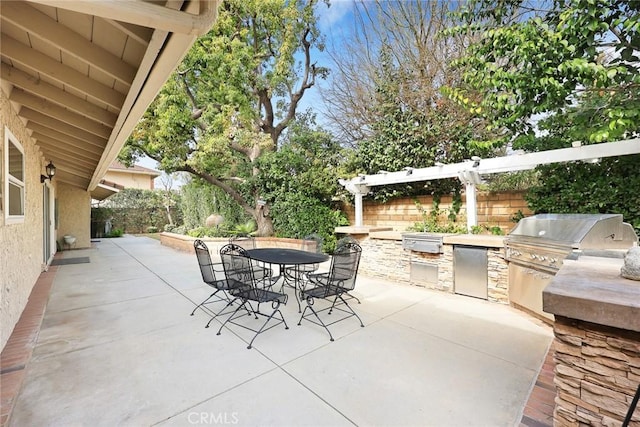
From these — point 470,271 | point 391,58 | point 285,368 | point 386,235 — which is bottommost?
point 285,368

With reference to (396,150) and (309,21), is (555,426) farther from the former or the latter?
(309,21)

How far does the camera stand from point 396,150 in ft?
24.5

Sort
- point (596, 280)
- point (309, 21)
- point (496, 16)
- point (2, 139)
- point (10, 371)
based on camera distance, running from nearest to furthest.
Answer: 1. point (596, 280)
2. point (10, 371)
3. point (2, 139)
4. point (496, 16)
5. point (309, 21)

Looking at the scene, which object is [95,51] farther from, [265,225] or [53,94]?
[265,225]

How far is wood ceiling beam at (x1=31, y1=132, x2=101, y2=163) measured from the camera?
516 cm

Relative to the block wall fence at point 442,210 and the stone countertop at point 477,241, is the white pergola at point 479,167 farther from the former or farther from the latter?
the stone countertop at point 477,241

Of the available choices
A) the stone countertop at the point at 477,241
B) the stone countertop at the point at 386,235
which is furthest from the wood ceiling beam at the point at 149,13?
the stone countertop at the point at 386,235

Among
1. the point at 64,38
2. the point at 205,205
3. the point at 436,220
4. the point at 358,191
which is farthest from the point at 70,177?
the point at 436,220

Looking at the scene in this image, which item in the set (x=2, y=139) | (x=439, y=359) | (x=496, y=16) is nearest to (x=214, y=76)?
(x=2, y=139)

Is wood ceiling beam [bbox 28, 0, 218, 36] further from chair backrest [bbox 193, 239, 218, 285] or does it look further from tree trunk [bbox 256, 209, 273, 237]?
tree trunk [bbox 256, 209, 273, 237]

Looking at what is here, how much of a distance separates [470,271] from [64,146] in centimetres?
792

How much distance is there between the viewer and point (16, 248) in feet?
11.9

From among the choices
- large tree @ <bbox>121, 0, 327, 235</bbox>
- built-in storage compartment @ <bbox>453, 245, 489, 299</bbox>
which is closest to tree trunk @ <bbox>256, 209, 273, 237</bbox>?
large tree @ <bbox>121, 0, 327, 235</bbox>

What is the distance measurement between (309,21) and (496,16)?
23.0ft
